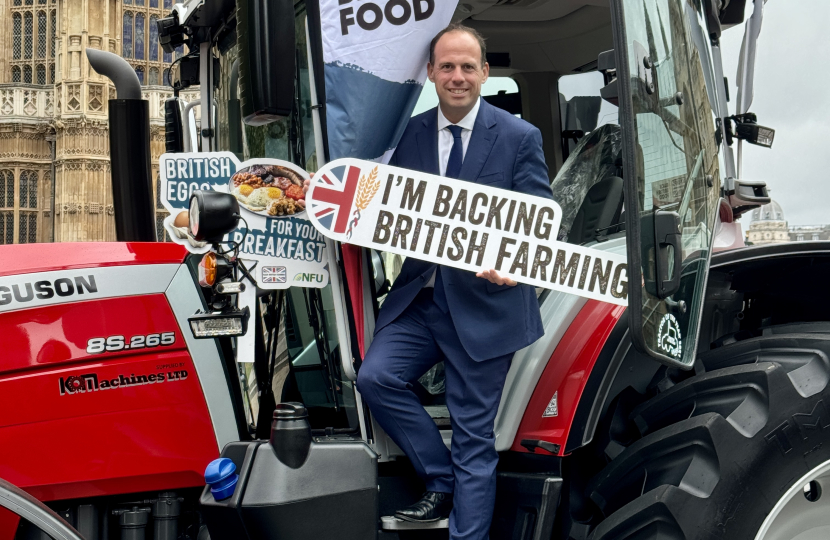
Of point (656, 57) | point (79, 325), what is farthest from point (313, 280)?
point (656, 57)

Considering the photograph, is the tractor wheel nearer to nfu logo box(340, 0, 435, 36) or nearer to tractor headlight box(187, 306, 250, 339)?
tractor headlight box(187, 306, 250, 339)

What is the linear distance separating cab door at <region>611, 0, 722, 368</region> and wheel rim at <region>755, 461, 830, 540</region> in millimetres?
410

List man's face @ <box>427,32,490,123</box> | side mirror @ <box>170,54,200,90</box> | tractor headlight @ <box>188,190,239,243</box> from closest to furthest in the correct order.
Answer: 1. tractor headlight @ <box>188,190,239,243</box>
2. man's face @ <box>427,32,490,123</box>
3. side mirror @ <box>170,54,200,90</box>

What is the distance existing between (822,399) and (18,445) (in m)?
1.83

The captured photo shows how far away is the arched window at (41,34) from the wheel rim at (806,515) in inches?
1400

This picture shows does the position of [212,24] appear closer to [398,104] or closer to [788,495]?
[398,104]

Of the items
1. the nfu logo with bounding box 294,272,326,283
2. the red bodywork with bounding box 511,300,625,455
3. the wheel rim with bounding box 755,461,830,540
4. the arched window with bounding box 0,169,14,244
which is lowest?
the wheel rim with bounding box 755,461,830,540

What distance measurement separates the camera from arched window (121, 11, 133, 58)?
32188 millimetres

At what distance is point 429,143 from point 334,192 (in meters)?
0.31

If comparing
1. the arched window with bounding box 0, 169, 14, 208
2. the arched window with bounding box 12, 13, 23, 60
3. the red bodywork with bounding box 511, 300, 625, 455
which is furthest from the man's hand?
the arched window with bounding box 12, 13, 23, 60

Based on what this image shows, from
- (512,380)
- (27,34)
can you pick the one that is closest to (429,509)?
(512,380)

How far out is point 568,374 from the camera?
2.11m

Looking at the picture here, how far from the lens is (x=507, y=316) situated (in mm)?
2115

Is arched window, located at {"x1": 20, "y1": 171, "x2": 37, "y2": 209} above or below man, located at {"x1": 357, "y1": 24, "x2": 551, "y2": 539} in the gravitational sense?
above
